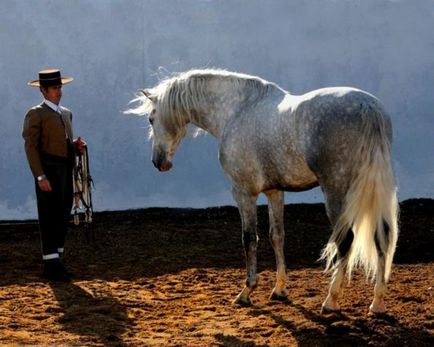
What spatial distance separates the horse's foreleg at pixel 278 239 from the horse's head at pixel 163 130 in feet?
2.76

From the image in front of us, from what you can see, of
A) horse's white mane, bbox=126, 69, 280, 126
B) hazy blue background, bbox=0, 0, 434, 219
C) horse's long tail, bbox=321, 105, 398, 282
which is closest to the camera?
horse's long tail, bbox=321, 105, 398, 282

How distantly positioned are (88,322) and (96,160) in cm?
502

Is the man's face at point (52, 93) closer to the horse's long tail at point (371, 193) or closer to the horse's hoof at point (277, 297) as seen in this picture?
the horse's hoof at point (277, 297)

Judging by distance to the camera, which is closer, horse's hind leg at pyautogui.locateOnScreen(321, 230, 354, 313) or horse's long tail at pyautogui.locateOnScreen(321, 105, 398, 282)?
horse's long tail at pyautogui.locateOnScreen(321, 105, 398, 282)

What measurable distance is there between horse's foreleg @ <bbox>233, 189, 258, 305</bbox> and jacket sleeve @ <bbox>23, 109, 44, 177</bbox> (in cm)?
163

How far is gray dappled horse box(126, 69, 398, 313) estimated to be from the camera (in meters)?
4.34

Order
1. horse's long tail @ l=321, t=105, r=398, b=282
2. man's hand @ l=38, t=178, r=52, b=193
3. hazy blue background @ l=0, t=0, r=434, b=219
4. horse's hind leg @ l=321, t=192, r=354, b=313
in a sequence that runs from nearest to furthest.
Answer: horse's long tail @ l=321, t=105, r=398, b=282 → horse's hind leg @ l=321, t=192, r=354, b=313 → man's hand @ l=38, t=178, r=52, b=193 → hazy blue background @ l=0, t=0, r=434, b=219

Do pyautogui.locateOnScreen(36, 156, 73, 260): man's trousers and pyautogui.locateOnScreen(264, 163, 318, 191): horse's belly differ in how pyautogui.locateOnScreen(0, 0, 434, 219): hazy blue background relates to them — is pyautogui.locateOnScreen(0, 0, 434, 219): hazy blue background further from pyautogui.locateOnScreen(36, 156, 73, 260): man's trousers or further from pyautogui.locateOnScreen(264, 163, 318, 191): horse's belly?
pyautogui.locateOnScreen(264, 163, 318, 191): horse's belly

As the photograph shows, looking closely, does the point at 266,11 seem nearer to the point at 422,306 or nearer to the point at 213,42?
the point at 213,42

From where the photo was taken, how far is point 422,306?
4.78m

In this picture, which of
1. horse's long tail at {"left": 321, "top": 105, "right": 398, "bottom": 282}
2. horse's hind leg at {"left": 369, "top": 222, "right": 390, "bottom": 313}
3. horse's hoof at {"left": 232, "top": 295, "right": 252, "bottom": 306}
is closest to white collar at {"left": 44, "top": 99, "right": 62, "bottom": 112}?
horse's hoof at {"left": 232, "top": 295, "right": 252, "bottom": 306}

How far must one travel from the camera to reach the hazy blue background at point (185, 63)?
31.6 ft

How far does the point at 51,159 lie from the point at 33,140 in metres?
0.22

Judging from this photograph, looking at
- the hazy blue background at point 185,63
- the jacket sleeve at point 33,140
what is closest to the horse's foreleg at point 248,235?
the jacket sleeve at point 33,140
